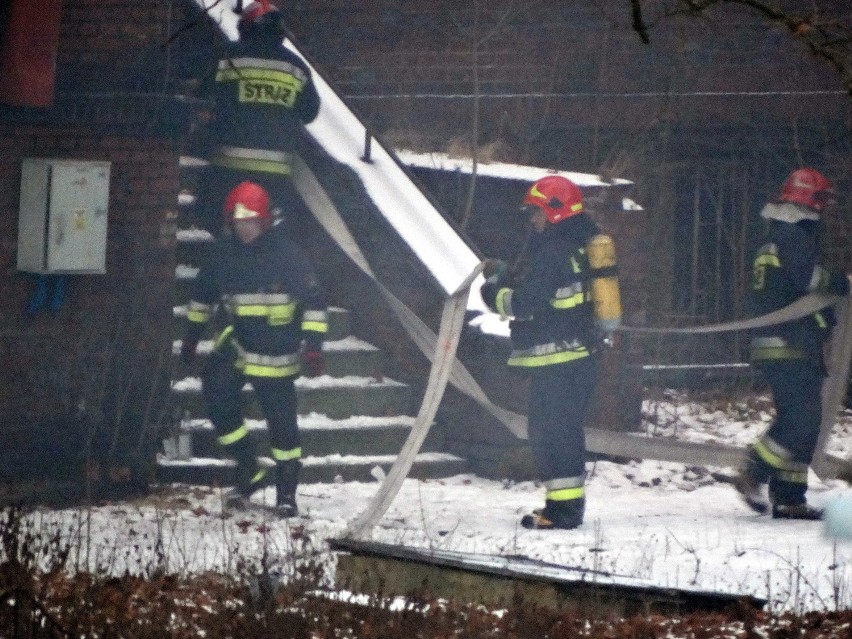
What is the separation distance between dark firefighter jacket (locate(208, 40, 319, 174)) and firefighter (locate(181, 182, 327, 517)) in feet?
3.28

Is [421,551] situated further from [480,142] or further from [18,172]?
[480,142]

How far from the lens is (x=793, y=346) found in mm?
10047

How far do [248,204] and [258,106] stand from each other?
1.22 metres

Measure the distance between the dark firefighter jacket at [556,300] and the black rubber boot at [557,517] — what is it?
831mm

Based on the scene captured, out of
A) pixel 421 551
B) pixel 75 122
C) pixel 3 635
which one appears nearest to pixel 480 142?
pixel 75 122

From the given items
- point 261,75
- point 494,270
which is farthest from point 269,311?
point 261,75

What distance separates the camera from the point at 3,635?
18.7 feet

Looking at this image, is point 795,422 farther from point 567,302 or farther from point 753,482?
point 567,302

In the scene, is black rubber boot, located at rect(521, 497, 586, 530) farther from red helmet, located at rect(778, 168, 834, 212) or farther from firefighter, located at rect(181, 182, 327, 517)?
red helmet, located at rect(778, 168, 834, 212)

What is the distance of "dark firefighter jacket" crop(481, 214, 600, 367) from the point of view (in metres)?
9.54

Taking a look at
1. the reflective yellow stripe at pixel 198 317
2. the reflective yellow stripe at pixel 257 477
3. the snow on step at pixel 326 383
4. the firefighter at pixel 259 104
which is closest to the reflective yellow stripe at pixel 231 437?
the reflective yellow stripe at pixel 257 477

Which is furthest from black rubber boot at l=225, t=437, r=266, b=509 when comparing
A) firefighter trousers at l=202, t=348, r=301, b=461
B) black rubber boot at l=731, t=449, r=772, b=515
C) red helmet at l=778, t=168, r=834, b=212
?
red helmet at l=778, t=168, r=834, b=212

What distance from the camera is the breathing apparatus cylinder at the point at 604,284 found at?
9469 mm

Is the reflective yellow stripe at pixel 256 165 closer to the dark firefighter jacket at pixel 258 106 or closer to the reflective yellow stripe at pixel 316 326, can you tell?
the dark firefighter jacket at pixel 258 106
